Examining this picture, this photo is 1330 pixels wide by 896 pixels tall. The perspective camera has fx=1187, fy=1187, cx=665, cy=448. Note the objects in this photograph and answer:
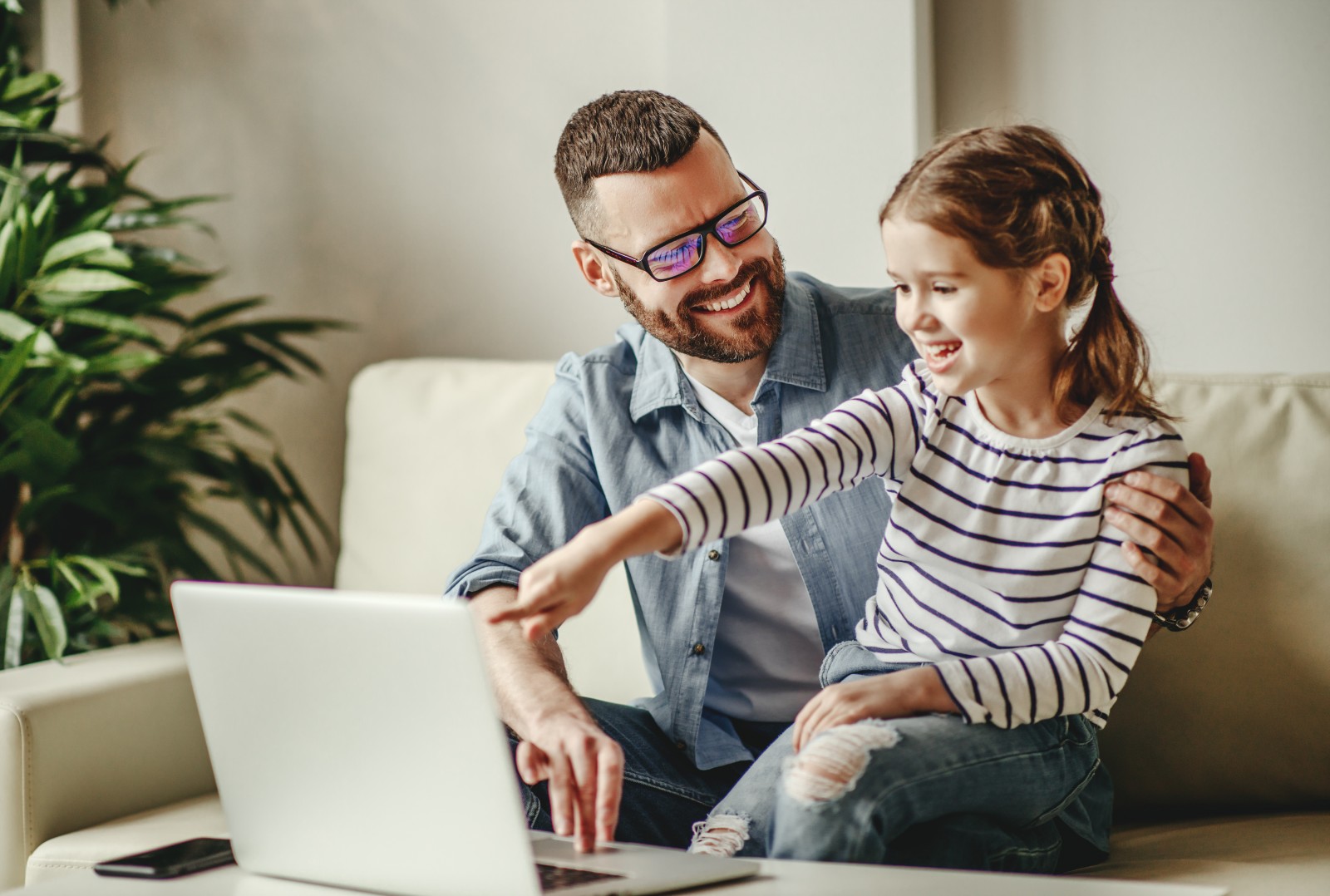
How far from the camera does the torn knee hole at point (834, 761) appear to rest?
0.91 m

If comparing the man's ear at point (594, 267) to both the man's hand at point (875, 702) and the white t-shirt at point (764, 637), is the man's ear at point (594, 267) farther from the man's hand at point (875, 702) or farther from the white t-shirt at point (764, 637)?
the man's hand at point (875, 702)

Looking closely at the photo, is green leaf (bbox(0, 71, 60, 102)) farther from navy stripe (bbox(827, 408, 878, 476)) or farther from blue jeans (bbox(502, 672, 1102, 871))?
navy stripe (bbox(827, 408, 878, 476))

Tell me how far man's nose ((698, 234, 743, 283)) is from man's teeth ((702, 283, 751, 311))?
22mm

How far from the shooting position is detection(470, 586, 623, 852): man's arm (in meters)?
0.93

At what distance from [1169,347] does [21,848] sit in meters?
1.72

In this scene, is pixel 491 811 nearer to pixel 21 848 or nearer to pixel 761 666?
pixel 761 666

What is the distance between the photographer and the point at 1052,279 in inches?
40.9

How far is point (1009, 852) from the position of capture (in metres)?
1.04

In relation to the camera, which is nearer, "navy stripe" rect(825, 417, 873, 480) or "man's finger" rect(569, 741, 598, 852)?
"man's finger" rect(569, 741, 598, 852)

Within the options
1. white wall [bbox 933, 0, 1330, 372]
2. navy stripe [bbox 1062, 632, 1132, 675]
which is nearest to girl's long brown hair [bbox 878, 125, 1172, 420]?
navy stripe [bbox 1062, 632, 1132, 675]

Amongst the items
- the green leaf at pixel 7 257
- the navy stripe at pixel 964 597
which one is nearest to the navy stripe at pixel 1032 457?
the navy stripe at pixel 964 597

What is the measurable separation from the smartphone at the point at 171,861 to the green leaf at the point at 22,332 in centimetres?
94

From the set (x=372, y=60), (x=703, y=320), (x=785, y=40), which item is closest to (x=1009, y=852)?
(x=703, y=320)

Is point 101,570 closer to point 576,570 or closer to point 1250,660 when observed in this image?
point 576,570
